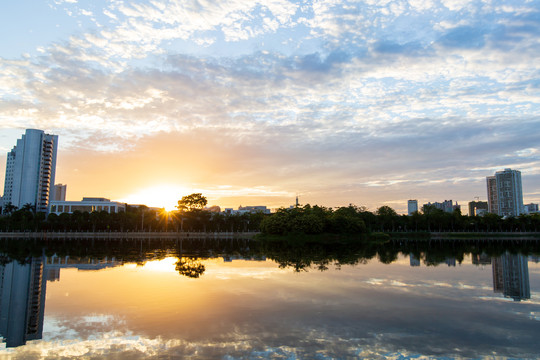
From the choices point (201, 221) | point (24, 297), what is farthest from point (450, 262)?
point (201, 221)

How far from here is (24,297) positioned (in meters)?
17.0

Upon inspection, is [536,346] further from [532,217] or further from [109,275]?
[532,217]

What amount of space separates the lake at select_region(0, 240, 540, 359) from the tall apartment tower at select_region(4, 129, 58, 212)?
168331mm

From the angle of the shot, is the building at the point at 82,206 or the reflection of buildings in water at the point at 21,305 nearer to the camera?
the reflection of buildings in water at the point at 21,305

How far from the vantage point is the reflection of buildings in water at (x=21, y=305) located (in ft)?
38.6

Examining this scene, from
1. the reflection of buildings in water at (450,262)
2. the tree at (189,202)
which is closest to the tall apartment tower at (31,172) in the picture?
the tree at (189,202)

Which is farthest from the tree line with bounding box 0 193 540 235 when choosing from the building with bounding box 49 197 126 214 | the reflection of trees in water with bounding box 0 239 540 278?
the reflection of trees in water with bounding box 0 239 540 278

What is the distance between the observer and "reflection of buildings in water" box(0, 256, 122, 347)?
1193 centimetres

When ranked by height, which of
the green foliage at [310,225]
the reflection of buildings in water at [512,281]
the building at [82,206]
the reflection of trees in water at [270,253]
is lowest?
the reflection of trees in water at [270,253]

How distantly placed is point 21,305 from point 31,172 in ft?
586

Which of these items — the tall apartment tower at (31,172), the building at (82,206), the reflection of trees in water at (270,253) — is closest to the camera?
the reflection of trees in water at (270,253)

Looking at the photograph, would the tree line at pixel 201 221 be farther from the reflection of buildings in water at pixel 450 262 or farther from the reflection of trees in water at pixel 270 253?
the reflection of buildings in water at pixel 450 262

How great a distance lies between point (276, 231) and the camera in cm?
9144

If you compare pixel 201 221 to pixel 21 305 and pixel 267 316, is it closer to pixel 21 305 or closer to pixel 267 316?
pixel 21 305
